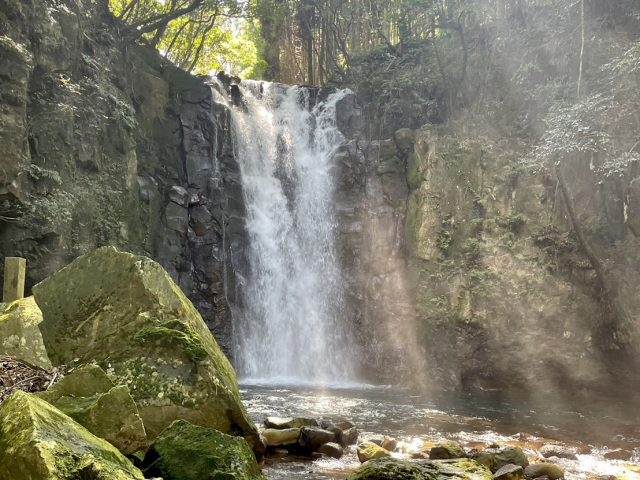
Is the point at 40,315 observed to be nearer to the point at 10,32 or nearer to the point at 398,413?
the point at 398,413

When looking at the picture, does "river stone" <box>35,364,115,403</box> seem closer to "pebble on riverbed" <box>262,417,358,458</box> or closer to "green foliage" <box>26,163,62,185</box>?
"pebble on riverbed" <box>262,417,358,458</box>

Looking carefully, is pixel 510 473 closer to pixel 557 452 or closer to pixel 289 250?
pixel 557 452

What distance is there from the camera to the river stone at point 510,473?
6.20 meters

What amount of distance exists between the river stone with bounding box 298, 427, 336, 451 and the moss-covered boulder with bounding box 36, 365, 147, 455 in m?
3.21

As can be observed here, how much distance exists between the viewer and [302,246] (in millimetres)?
17688

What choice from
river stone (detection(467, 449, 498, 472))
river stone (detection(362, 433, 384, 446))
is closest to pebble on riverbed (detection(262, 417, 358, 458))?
Result: river stone (detection(362, 433, 384, 446))

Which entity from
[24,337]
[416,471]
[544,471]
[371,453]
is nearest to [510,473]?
[544,471]

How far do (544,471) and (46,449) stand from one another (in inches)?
230

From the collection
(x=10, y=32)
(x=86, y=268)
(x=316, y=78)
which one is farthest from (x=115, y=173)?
(x=316, y=78)

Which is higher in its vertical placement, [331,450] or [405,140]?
[405,140]

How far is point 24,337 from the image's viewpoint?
19.1 feet

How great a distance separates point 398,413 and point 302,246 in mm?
8011

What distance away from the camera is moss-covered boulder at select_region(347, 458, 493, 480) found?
15.6ft

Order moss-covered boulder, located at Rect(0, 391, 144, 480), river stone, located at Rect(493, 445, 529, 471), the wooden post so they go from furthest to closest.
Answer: the wooden post
river stone, located at Rect(493, 445, 529, 471)
moss-covered boulder, located at Rect(0, 391, 144, 480)
